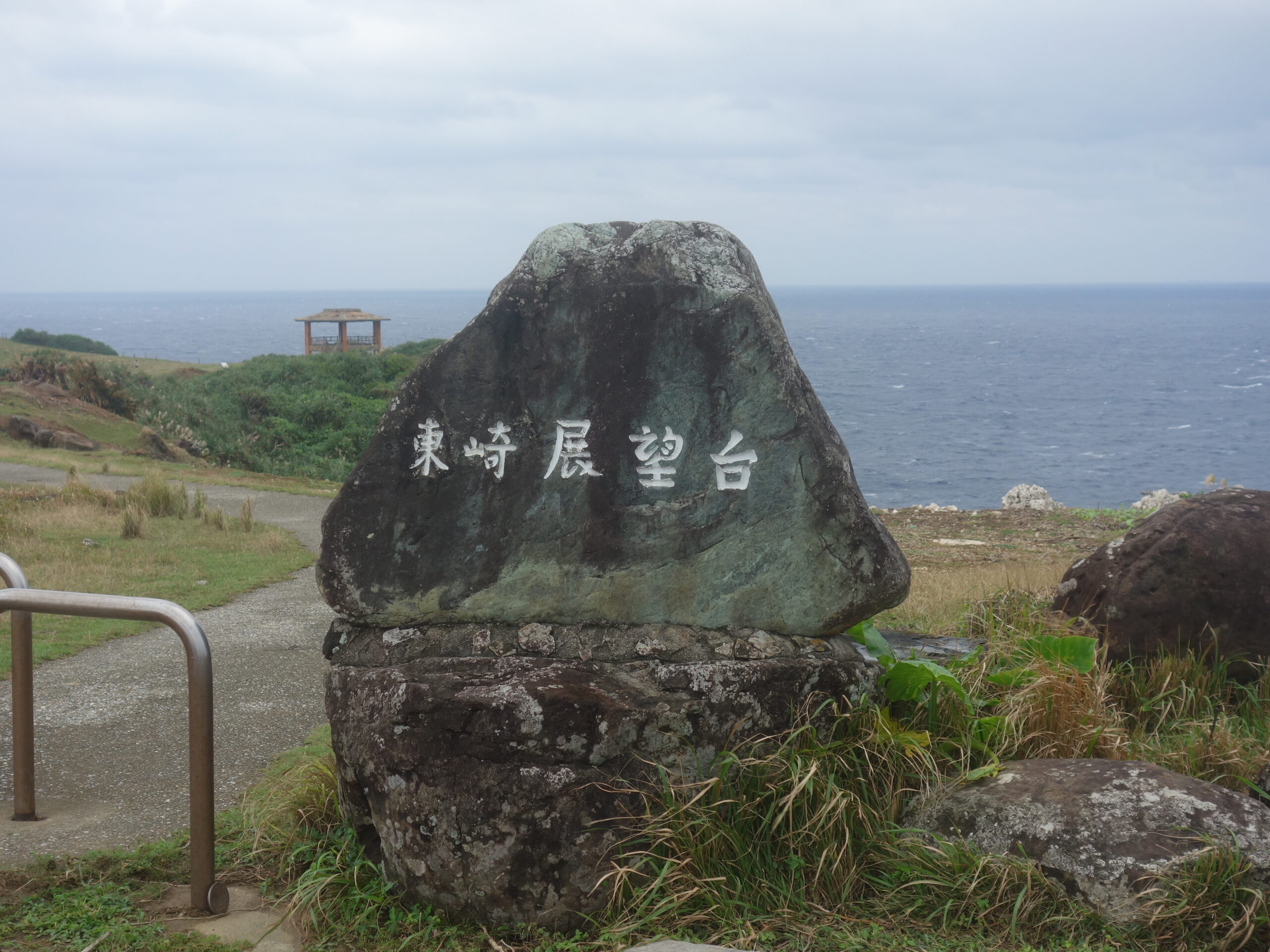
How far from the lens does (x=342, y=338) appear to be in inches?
1822

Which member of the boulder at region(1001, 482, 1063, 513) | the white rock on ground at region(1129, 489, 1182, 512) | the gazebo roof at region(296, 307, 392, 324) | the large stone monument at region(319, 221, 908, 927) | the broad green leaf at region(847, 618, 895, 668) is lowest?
the boulder at region(1001, 482, 1063, 513)

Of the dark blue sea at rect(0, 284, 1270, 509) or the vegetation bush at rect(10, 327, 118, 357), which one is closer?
the dark blue sea at rect(0, 284, 1270, 509)

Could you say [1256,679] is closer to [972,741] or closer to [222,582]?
[972,741]

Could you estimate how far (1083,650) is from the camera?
473 centimetres

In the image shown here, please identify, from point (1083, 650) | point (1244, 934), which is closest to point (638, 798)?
point (1244, 934)

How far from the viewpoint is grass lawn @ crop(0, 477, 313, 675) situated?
7.92 meters

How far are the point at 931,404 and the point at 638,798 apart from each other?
219 ft

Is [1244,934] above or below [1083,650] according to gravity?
below

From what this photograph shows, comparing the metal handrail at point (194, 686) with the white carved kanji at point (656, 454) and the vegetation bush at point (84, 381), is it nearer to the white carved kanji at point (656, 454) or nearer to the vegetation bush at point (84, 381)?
the white carved kanji at point (656, 454)

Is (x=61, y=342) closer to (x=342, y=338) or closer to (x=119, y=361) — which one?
(x=119, y=361)

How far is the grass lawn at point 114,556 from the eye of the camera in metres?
7.92

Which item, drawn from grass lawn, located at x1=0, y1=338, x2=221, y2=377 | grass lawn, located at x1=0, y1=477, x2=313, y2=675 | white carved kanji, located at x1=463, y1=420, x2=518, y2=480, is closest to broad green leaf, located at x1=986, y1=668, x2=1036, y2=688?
white carved kanji, located at x1=463, y1=420, x2=518, y2=480

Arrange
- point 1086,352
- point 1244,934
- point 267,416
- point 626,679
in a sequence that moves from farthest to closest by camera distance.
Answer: point 1086,352, point 267,416, point 626,679, point 1244,934

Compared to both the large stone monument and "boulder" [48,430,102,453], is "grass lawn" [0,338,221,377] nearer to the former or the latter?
"boulder" [48,430,102,453]
